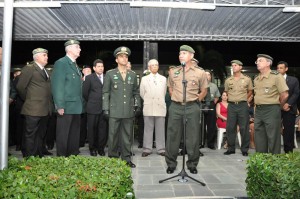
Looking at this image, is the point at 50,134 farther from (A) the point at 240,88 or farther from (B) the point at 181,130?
(A) the point at 240,88

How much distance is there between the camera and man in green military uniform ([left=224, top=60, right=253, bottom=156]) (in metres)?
7.84

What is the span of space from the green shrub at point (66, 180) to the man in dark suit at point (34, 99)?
2.79 m

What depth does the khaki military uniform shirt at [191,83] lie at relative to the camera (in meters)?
5.56

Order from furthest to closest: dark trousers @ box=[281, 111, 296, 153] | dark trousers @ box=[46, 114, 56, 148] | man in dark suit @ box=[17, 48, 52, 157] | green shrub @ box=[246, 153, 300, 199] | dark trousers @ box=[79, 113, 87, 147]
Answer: dark trousers @ box=[79, 113, 87, 147], dark trousers @ box=[46, 114, 56, 148], dark trousers @ box=[281, 111, 296, 153], man in dark suit @ box=[17, 48, 52, 157], green shrub @ box=[246, 153, 300, 199]

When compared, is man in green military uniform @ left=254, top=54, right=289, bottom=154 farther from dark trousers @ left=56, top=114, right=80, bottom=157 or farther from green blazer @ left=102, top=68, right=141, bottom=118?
dark trousers @ left=56, top=114, right=80, bottom=157

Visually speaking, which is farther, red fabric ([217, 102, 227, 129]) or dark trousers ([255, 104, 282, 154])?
red fabric ([217, 102, 227, 129])

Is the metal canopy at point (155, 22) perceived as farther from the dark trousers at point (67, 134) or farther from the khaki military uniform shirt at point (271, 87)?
the dark trousers at point (67, 134)

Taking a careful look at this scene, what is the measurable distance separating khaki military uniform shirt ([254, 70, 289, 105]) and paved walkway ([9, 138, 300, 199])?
147 cm

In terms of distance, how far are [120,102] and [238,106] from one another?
11.1 ft

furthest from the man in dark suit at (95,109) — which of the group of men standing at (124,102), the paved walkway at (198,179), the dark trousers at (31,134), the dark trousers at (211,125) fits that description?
the dark trousers at (211,125)

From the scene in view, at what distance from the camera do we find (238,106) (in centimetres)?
791

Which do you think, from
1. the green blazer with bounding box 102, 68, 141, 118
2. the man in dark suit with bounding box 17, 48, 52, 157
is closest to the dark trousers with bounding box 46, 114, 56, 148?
the man in dark suit with bounding box 17, 48, 52, 157

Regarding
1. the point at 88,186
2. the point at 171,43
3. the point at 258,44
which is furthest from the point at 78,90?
the point at 258,44

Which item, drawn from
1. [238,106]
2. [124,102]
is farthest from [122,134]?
[238,106]
